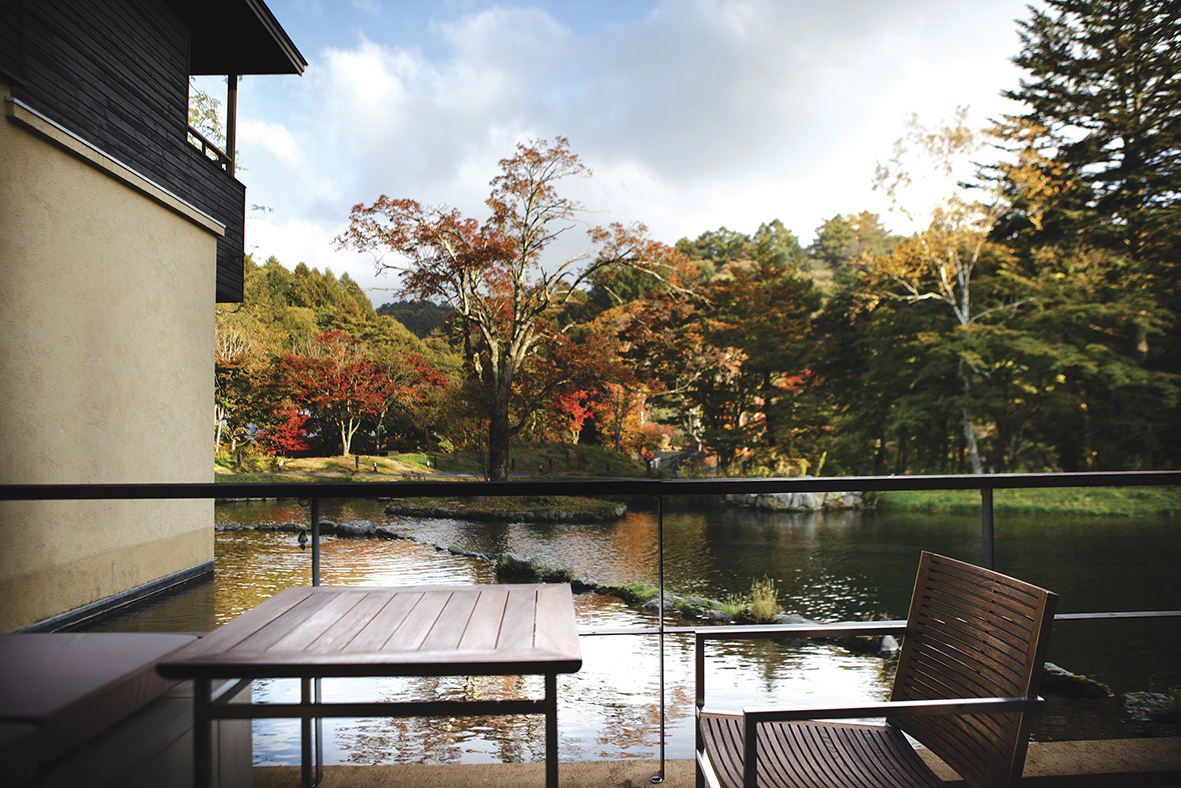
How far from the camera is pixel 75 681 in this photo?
116 centimetres

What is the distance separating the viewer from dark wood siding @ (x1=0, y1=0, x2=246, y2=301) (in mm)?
4770

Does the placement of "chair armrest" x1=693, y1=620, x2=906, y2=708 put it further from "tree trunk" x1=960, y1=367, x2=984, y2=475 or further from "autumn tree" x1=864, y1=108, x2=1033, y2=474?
"tree trunk" x1=960, y1=367, x2=984, y2=475

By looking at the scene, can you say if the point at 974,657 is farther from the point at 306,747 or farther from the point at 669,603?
the point at 669,603

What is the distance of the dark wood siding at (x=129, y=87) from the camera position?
4.77 meters

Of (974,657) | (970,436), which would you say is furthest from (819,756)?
(970,436)

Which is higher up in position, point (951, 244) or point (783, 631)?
point (951, 244)

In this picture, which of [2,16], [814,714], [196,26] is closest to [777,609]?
[814,714]

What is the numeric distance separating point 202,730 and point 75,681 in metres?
0.25

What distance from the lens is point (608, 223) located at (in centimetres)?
1554

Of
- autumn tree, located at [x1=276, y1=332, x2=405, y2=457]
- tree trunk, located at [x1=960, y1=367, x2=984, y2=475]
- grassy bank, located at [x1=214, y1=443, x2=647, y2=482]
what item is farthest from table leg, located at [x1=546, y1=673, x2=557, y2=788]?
autumn tree, located at [x1=276, y1=332, x2=405, y2=457]

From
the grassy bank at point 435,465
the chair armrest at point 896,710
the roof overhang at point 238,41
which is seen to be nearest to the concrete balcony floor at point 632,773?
the chair armrest at point 896,710

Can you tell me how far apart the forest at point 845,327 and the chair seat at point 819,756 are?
13.3 m

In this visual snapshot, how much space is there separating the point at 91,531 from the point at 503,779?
4845 millimetres

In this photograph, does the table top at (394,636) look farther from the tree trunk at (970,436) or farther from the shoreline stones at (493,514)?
the tree trunk at (970,436)
